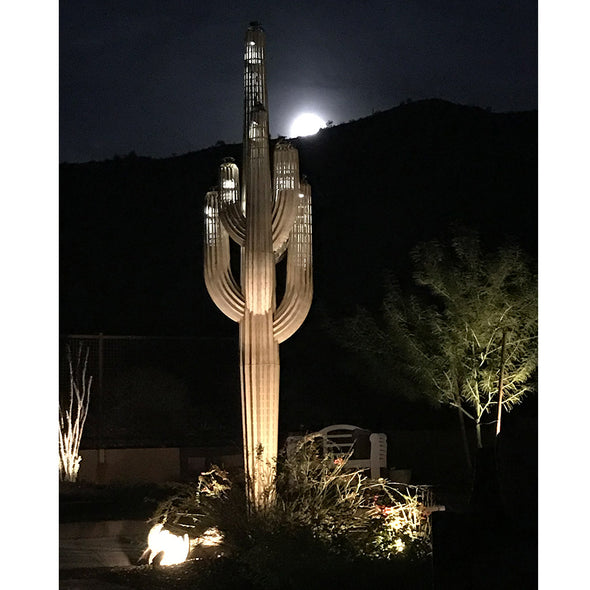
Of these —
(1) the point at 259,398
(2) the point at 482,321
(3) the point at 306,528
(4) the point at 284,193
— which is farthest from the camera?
(2) the point at 482,321

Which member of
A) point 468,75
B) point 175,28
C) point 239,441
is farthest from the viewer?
point 468,75

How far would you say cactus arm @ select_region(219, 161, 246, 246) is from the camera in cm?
518

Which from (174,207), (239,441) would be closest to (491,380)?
(239,441)

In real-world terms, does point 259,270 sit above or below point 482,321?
above

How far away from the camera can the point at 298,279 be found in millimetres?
5250

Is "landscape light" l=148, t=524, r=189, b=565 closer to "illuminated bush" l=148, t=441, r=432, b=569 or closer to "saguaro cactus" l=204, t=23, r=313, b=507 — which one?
"illuminated bush" l=148, t=441, r=432, b=569

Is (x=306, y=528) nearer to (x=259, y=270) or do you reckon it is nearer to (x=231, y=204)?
(x=259, y=270)

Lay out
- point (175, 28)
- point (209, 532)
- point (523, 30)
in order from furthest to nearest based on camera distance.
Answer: point (175, 28) < point (523, 30) < point (209, 532)

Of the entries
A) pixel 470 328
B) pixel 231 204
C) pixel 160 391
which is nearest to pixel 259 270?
pixel 231 204

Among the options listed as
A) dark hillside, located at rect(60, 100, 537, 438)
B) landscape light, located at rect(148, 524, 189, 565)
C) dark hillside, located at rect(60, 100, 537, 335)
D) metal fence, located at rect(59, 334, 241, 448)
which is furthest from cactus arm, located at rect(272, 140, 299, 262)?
dark hillside, located at rect(60, 100, 537, 335)

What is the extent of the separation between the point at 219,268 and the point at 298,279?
414mm
